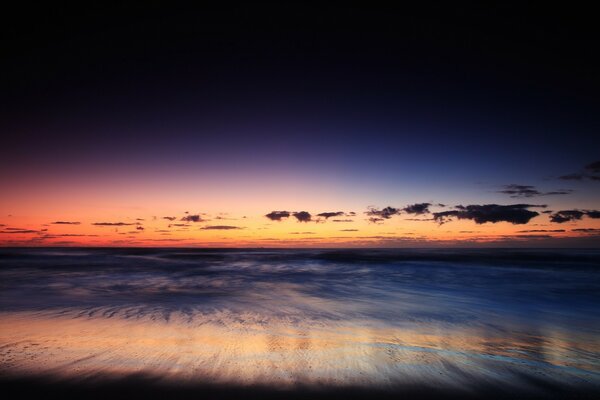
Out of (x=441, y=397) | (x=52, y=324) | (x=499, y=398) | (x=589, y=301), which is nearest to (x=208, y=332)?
(x=52, y=324)

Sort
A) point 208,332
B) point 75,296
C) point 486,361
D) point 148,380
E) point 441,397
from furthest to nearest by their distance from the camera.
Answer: point 75,296
point 208,332
point 486,361
point 148,380
point 441,397

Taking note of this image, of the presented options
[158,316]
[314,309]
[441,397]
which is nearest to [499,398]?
[441,397]

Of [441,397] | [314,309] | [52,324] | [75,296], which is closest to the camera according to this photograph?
[441,397]

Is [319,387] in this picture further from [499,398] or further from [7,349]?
[7,349]

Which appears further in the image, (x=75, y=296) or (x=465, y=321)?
(x=75, y=296)

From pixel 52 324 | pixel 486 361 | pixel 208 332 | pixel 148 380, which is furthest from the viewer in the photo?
pixel 52 324

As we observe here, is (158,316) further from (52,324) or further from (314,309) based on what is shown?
(314,309)

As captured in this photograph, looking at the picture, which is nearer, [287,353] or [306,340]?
[287,353]

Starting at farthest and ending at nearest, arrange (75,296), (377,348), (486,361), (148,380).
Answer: (75,296) → (377,348) → (486,361) → (148,380)

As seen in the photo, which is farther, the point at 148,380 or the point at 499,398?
the point at 148,380
